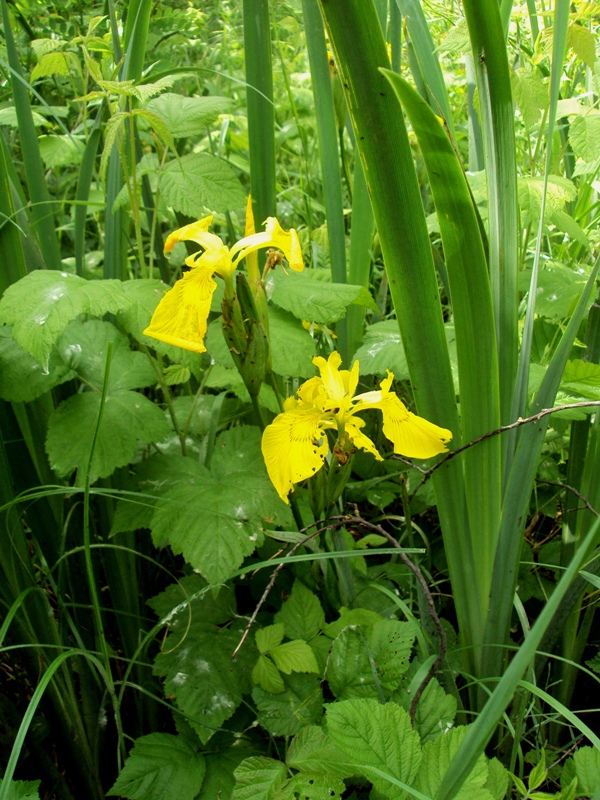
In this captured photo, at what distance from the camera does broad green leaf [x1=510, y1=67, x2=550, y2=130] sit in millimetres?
958

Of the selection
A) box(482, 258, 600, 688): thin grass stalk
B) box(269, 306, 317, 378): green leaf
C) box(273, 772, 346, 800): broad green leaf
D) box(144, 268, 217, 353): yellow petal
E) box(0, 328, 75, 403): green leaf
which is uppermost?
box(144, 268, 217, 353): yellow petal

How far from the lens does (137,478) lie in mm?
903

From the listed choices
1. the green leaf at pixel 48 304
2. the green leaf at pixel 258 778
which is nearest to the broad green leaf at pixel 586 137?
the green leaf at pixel 48 304

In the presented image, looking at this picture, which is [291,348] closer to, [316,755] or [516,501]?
[516,501]

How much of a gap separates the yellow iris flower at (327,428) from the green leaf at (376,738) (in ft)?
0.75

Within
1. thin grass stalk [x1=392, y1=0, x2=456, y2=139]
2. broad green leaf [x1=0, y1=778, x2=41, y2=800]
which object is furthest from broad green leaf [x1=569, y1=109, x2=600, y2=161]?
broad green leaf [x1=0, y1=778, x2=41, y2=800]

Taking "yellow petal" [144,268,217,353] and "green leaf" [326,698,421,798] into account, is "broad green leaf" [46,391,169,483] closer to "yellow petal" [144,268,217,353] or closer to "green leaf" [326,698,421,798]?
"yellow petal" [144,268,217,353]

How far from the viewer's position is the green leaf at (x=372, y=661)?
0.75 m

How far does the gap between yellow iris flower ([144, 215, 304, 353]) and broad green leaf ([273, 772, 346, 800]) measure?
45cm

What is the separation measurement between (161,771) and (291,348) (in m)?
0.56

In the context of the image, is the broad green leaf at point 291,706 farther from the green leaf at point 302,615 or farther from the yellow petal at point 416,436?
the yellow petal at point 416,436

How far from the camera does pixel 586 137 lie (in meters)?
0.96

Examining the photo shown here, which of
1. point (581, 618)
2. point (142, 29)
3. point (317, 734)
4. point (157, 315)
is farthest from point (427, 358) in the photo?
point (142, 29)

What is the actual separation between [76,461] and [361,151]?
51cm
